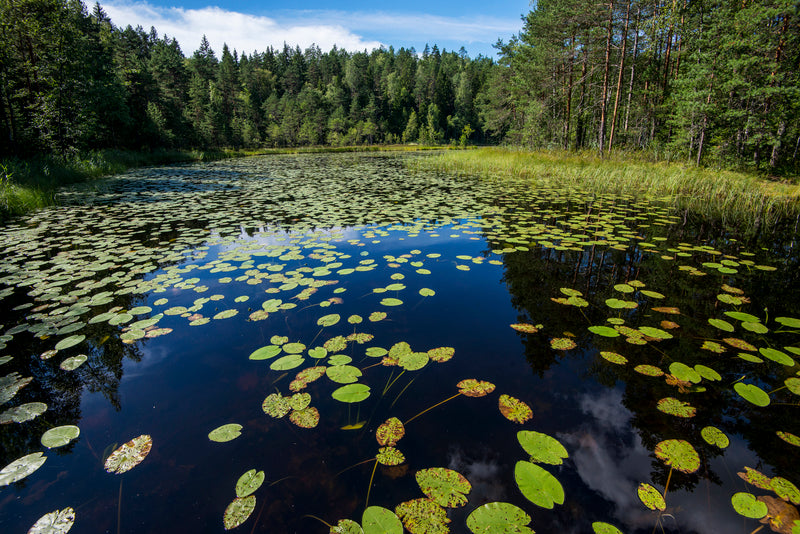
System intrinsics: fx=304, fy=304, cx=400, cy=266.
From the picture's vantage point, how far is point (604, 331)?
2516mm

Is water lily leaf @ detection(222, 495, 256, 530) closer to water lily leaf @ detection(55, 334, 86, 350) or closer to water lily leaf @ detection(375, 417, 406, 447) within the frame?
water lily leaf @ detection(375, 417, 406, 447)

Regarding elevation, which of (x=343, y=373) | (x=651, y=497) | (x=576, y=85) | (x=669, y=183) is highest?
(x=576, y=85)

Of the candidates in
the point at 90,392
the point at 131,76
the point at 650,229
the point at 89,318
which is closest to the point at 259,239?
the point at 89,318

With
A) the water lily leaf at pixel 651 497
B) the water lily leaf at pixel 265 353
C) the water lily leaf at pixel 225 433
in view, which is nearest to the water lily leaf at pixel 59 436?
the water lily leaf at pixel 225 433

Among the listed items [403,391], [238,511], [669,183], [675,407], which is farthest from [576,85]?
[238,511]

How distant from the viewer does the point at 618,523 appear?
4.17 feet

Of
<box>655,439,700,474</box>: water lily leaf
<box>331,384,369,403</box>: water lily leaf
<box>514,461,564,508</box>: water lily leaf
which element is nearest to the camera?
<box>514,461,564,508</box>: water lily leaf

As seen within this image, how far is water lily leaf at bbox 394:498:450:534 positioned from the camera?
4.03ft

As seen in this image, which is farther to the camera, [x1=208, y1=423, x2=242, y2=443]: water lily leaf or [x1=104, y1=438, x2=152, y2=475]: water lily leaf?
[x1=208, y1=423, x2=242, y2=443]: water lily leaf

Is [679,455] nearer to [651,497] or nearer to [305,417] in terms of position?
[651,497]

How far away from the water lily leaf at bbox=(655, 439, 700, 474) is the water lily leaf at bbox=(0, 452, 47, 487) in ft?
10.4

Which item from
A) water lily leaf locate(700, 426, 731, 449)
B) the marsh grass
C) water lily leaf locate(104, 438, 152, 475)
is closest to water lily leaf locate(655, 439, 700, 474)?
water lily leaf locate(700, 426, 731, 449)

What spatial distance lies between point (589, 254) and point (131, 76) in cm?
4338

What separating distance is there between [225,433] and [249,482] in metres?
0.39
